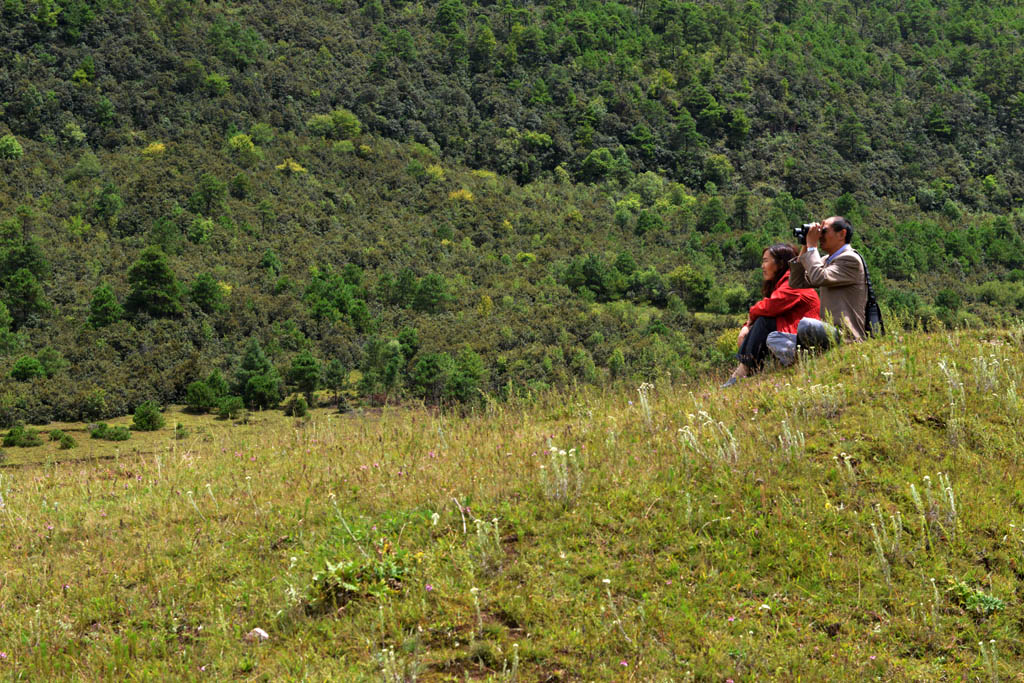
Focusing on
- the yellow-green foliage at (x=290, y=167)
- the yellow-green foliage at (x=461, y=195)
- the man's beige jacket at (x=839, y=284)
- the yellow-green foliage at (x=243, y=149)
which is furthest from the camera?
the yellow-green foliage at (x=461, y=195)

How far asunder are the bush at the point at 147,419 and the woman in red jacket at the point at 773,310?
39.4 metres

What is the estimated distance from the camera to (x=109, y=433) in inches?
1503

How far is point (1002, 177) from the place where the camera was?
94500 mm

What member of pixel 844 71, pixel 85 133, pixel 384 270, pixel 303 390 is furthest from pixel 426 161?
pixel 844 71

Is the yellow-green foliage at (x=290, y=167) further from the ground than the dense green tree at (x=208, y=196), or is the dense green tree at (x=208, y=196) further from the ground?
the yellow-green foliage at (x=290, y=167)

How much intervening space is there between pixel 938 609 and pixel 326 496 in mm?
3527

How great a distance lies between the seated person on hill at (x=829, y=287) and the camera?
22.2 ft

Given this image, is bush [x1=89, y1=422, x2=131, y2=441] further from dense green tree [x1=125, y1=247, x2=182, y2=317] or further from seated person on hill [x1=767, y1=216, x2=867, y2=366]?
seated person on hill [x1=767, y1=216, x2=867, y2=366]

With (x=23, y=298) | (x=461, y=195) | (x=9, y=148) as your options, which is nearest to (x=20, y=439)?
(x=23, y=298)

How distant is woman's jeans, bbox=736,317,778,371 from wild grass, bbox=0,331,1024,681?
41.8 inches

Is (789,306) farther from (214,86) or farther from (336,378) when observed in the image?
(214,86)

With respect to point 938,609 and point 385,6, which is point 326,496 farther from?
point 385,6

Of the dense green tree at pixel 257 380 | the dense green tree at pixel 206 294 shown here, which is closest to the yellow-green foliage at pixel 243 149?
the dense green tree at pixel 206 294

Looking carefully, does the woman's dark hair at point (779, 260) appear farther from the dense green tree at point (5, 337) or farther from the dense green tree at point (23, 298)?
the dense green tree at point (23, 298)
